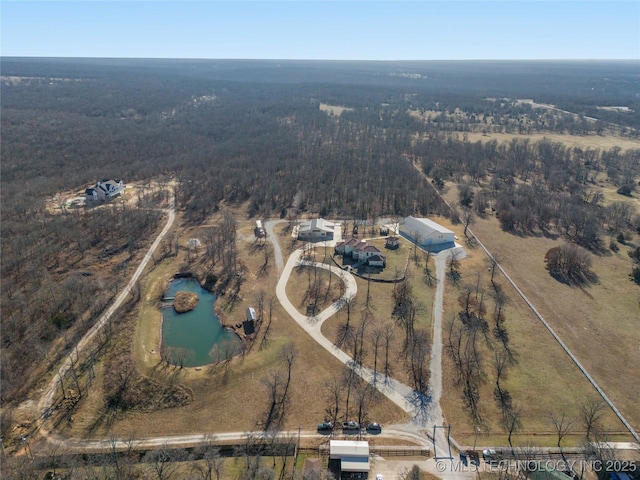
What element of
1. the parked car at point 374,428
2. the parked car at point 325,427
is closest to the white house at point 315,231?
the parked car at point 325,427

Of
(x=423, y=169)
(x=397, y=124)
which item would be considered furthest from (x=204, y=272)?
(x=397, y=124)

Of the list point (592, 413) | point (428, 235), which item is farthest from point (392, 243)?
point (592, 413)

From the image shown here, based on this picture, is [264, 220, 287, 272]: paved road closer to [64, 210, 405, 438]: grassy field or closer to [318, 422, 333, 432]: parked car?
[64, 210, 405, 438]: grassy field

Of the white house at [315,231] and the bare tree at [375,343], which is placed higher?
the white house at [315,231]

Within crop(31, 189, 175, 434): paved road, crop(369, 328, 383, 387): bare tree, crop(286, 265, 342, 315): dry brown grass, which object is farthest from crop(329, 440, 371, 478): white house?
crop(31, 189, 175, 434): paved road

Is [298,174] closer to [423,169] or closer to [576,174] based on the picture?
[423,169]

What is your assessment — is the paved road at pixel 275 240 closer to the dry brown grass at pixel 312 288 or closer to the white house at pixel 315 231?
the dry brown grass at pixel 312 288
